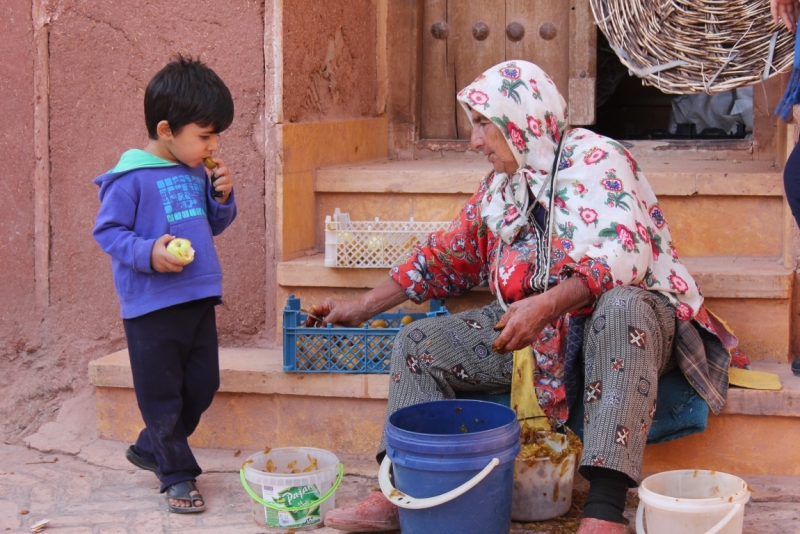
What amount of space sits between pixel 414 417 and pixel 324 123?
5.59 feet

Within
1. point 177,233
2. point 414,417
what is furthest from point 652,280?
point 177,233

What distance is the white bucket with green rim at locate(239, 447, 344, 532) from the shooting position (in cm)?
262

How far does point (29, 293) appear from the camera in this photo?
3801mm

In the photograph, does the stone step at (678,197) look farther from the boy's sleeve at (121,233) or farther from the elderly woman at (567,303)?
the boy's sleeve at (121,233)

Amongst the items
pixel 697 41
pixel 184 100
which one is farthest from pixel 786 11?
pixel 184 100

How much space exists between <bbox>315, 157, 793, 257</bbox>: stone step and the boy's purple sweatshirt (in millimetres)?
904

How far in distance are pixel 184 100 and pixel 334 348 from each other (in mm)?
924

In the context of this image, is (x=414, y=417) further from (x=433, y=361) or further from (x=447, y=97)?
(x=447, y=97)

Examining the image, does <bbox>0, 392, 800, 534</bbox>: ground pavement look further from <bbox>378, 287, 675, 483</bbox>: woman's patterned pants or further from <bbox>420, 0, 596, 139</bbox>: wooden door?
<bbox>420, 0, 596, 139</bbox>: wooden door

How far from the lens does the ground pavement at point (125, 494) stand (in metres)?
2.70

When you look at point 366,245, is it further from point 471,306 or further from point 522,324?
point 522,324

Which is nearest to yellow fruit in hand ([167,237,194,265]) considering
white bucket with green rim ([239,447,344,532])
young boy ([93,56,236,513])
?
young boy ([93,56,236,513])

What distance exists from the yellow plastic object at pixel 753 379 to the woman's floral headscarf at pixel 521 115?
2.59 feet

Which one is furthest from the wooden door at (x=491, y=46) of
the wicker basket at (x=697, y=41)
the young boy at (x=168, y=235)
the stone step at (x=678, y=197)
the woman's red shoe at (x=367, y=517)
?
the woman's red shoe at (x=367, y=517)
